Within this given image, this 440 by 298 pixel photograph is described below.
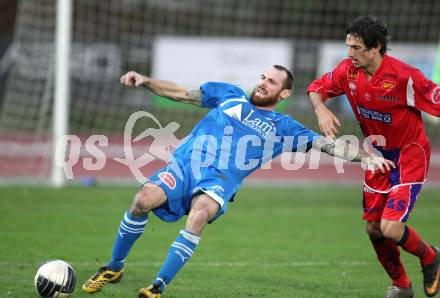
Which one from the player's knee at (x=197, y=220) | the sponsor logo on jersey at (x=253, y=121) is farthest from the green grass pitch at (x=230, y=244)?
the sponsor logo on jersey at (x=253, y=121)

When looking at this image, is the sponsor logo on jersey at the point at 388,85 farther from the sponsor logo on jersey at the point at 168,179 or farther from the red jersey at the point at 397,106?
the sponsor logo on jersey at the point at 168,179

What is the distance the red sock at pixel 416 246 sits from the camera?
23.6ft

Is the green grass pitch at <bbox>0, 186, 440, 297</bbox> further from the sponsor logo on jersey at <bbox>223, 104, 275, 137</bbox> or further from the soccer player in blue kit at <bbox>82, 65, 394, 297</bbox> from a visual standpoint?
the sponsor logo on jersey at <bbox>223, 104, 275, 137</bbox>

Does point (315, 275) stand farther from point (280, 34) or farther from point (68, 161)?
point (280, 34)

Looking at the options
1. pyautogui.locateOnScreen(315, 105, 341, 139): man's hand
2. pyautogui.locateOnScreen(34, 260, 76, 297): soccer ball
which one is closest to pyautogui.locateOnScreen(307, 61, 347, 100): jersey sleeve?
pyautogui.locateOnScreen(315, 105, 341, 139): man's hand

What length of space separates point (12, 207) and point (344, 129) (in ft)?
38.2

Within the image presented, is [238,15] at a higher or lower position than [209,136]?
lower

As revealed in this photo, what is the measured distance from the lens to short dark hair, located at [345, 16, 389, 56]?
7020 millimetres

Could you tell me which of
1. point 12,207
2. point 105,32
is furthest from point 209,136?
point 105,32

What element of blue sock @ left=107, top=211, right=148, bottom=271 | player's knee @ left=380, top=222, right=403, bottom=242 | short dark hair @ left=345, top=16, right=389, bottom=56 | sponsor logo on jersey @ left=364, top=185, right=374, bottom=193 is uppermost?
short dark hair @ left=345, top=16, right=389, bottom=56

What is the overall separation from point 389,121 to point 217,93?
158 cm

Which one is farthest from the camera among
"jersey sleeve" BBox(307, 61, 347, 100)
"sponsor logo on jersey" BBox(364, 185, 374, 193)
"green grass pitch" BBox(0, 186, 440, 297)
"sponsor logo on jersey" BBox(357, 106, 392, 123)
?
"green grass pitch" BBox(0, 186, 440, 297)

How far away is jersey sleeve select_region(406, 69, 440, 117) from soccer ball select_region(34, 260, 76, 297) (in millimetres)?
3297

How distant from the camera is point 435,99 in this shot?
276 inches
